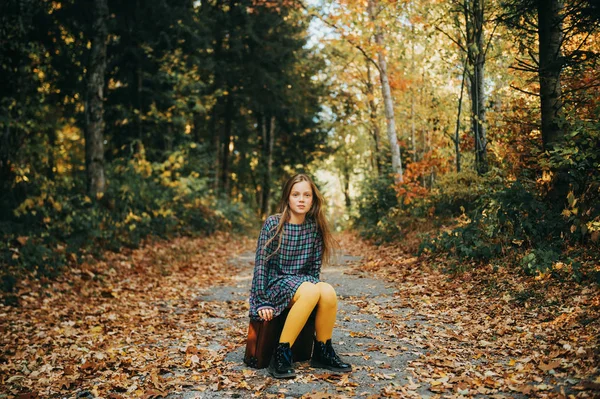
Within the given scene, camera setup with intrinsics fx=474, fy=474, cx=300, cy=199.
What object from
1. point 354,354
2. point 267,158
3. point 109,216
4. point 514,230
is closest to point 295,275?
point 354,354

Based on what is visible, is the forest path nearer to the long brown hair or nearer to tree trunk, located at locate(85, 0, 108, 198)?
the long brown hair

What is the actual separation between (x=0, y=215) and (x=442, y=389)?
29.5 feet

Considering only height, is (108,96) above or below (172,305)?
above

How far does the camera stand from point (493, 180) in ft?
28.5

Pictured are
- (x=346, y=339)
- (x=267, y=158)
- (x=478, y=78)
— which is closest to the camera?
(x=346, y=339)

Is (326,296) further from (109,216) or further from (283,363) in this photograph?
(109,216)

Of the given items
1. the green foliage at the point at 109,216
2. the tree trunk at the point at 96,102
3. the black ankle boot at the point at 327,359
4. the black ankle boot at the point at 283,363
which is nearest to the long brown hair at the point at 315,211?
the black ankle boot at the point at 327,359

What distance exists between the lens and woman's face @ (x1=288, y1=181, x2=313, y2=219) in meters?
4.76

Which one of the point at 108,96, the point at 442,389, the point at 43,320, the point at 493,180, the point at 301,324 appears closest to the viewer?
the point at 442,389

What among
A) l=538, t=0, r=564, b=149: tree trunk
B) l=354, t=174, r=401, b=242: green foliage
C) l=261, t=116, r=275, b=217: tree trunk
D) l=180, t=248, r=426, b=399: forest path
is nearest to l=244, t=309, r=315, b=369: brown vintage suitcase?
l=180, t=248, r=426, b=399: forest path

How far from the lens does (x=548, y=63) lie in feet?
23.2

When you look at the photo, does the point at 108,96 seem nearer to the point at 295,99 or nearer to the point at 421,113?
the point at 295,99

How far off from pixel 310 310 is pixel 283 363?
54cm

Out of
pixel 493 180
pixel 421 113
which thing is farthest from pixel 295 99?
pixel 493 180
